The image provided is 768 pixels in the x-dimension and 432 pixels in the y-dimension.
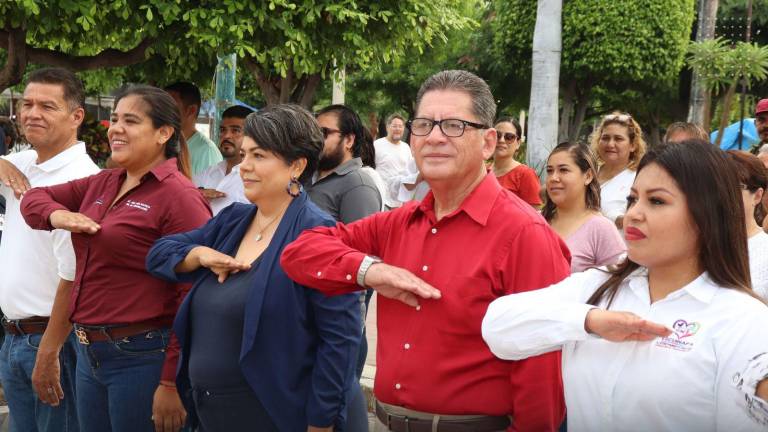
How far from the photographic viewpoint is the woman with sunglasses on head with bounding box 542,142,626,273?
460 centimetres

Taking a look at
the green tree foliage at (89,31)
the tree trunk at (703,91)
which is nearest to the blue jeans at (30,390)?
the green tree foliage at (89,31)

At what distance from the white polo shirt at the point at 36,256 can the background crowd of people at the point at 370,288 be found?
1 cm

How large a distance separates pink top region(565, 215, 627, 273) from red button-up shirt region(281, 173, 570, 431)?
1826 mm

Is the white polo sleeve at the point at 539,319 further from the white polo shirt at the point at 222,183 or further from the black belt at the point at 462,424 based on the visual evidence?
the white polo shirt at the point at 222,183

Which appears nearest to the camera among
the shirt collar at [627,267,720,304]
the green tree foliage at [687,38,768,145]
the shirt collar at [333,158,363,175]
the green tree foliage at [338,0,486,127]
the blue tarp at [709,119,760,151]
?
the shirt collar at [627,267,720,304]

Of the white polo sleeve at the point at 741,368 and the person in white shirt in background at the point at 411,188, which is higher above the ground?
the white polo sleeve at the point at 741,368

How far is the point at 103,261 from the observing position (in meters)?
3.64

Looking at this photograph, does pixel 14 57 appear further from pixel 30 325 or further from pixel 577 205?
pixel 577 205

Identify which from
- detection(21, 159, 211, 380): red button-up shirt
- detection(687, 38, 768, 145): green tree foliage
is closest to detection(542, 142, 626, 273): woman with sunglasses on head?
detection(21, 159, 211, 380): red button-up shirt

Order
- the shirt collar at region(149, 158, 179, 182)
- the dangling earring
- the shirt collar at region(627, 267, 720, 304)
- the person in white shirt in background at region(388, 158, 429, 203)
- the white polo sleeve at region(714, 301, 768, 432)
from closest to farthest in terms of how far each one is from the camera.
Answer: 1. the white polo sleeve at region(714, 301, 768, 432)
2. the shirt collar at region(627, 267, 720, 304)
3. the dangling earring
4. the shirt collar at region(149, 158, 179, 182)
5. the person in white shirt in background at region(388, 158, 429, 203)

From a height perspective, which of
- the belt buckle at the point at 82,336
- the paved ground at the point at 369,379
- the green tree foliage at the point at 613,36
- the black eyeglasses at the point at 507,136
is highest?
the green tree foliage at the point at 613,36

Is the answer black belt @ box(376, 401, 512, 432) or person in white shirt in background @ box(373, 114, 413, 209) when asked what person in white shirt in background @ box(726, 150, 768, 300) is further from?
person in white shirt in background @ box(373, 114, 413, 209)

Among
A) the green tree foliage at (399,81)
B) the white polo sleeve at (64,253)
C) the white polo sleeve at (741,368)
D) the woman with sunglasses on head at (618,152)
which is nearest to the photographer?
the white polo sleeve at (741,368)

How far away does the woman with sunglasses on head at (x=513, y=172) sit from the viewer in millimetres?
6551
